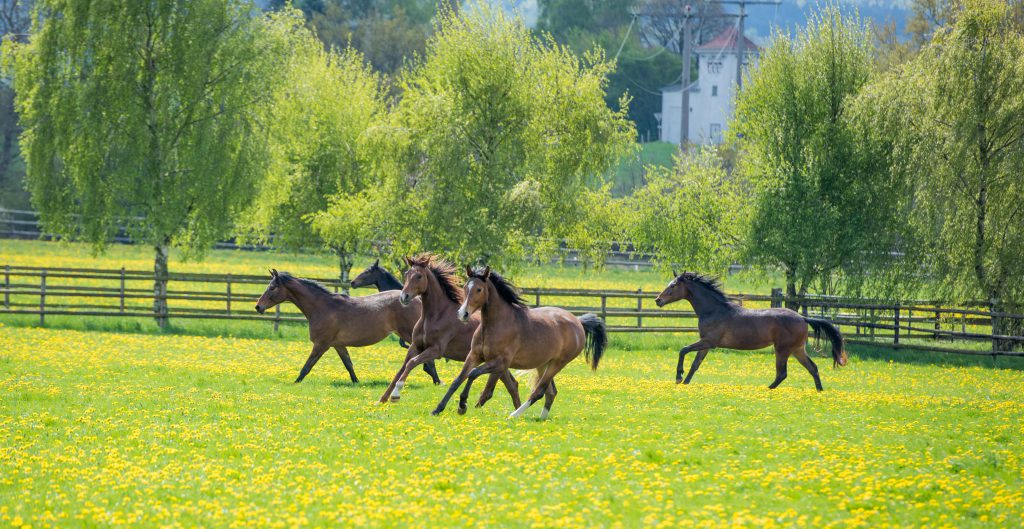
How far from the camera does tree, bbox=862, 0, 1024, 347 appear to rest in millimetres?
25812

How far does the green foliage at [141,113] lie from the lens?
29.5 meters

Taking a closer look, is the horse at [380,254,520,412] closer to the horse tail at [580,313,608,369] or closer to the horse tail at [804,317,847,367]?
the horse tail at [580,313,608,369]

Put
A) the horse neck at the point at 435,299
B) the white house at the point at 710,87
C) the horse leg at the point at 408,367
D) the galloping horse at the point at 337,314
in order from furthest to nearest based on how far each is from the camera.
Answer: the white house at the point at 710,87, the galloping horse at the point at 337,314, the horse neck at the point at 435,299, the horse leg at the point at 408,367

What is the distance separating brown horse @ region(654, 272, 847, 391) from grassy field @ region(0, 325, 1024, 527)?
96 centimetres

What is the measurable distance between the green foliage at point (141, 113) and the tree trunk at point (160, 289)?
0.45m

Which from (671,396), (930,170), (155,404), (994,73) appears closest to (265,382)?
(155,404)

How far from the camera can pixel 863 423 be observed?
13.8m

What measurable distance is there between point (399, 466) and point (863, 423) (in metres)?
6.75

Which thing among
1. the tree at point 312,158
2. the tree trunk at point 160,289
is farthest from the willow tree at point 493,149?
the tree trunk at point 160,289

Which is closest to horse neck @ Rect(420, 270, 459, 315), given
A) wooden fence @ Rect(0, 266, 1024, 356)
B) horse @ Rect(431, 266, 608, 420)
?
horse @ Rect(431, 266, 608, 420)

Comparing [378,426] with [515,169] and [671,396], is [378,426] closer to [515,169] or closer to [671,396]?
[671,396]

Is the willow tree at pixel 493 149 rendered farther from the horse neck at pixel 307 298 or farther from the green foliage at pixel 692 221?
the horse neck at pixel 307 298

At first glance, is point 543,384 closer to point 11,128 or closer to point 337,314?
point 337,314

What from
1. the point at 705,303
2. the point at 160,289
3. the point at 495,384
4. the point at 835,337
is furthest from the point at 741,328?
the point at 160,289
